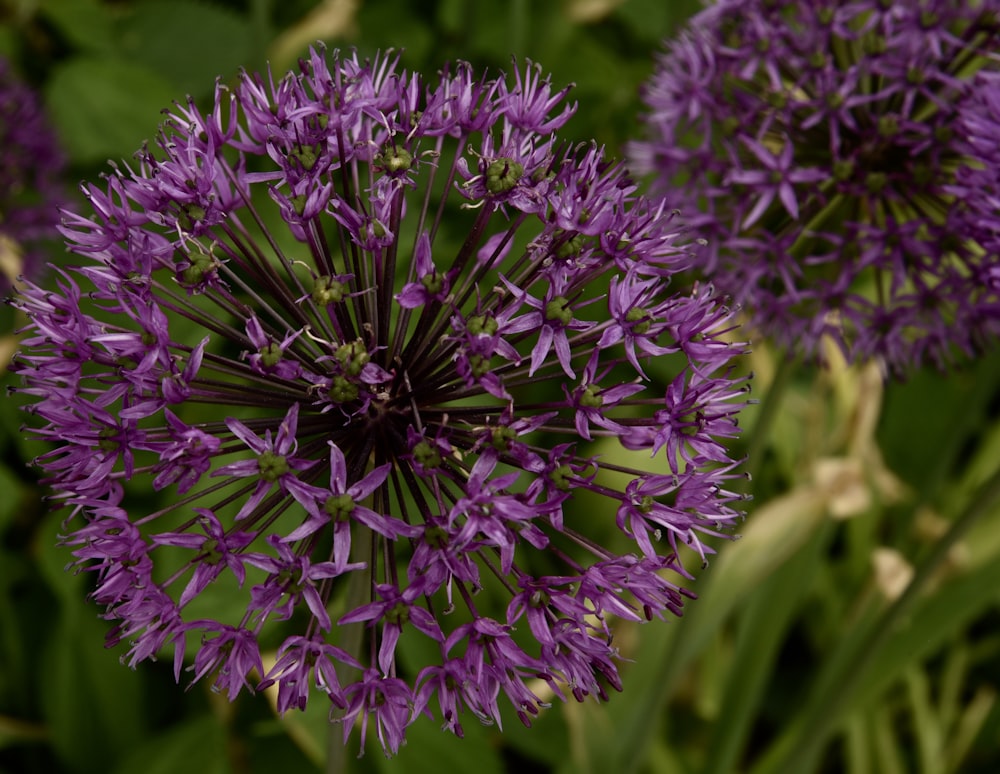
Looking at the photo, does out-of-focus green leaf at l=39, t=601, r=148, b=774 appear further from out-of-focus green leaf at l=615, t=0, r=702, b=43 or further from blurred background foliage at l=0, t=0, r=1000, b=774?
out-of-focus green leaf at l=615, t=0, r=702, b=43

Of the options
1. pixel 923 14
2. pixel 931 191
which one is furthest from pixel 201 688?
pixel 923 14

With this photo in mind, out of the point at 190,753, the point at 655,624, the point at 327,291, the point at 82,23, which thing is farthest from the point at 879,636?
the point at 82,23

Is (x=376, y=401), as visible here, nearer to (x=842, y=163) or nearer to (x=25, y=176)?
(x=842, y=163)

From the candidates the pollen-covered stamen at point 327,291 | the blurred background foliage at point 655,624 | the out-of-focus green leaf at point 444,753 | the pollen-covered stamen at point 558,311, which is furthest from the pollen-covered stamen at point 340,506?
the out-of-focus green leaf at point 444,753

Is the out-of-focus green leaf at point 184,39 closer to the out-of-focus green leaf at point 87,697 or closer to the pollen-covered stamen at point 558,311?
the out-of-focus green leaf at point 87,697

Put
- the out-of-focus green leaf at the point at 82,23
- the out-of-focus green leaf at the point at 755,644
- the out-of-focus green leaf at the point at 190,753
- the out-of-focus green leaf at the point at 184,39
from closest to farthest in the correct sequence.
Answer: the out-of-focus green leaf at the point at 190,753, the out-of-focus green leaf at the point at 755,644, the out-of-focus green leaf at the point at 82,23, the out-of-focus green leaf at the point at 184,39
